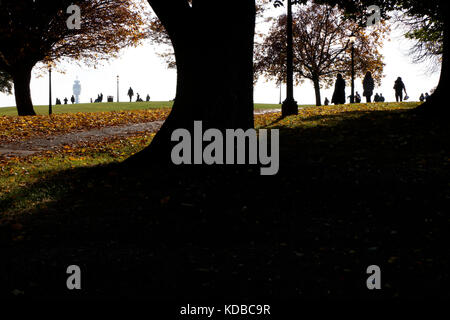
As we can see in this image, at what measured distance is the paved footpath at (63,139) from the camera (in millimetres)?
11671

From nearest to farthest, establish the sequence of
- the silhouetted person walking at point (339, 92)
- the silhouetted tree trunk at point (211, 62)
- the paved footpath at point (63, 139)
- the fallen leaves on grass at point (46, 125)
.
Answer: the silhouetted tree trunk at point (211, 62) → the paved footpath at point (63, 139) → the fallen leaves on grass at point (46, 125) → the silhouetted person walking at point (339, 92)

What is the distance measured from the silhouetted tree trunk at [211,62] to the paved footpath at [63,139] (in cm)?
542

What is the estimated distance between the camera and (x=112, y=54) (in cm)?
2722

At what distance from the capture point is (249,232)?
5.52 m

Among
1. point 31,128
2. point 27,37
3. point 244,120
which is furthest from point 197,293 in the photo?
point 27,37

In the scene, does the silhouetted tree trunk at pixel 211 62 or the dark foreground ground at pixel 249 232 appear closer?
the dark foreground ground at pixel 249 232

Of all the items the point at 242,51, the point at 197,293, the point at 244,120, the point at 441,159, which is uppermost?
the point at 242,51

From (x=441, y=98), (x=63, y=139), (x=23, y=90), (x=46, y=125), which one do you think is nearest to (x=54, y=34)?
(x=23, y=90)

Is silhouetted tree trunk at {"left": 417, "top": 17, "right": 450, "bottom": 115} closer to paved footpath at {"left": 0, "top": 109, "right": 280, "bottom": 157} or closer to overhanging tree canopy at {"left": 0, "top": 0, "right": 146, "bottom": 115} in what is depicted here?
paved footpath at {"left": 0, "top": 109, "right": 280, "bottom": 157}

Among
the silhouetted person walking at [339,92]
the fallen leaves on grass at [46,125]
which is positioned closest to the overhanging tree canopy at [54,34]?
the fallen leaves on grass at [46,125]

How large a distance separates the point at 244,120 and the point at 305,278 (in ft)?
14.0

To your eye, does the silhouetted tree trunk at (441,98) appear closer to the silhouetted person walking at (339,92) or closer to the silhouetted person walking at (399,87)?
the silhouetted person walking at (339,92)

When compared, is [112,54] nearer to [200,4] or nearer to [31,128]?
[31,128]

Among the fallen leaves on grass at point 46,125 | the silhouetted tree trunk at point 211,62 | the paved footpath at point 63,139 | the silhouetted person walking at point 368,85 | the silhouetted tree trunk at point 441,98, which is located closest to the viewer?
the silhouetted tree trunk at point 211,62
